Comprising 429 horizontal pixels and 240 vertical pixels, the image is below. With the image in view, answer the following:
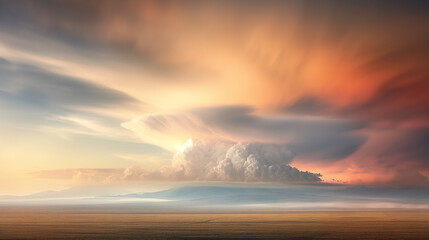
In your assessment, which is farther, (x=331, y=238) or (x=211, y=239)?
(x=331, y=238)

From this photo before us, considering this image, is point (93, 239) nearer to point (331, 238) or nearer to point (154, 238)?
point (154, 238)

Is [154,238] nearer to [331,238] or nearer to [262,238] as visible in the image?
[262,238]

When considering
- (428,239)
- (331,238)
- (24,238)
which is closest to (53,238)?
(24,238)

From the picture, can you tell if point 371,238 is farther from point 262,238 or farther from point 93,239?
point 93,239

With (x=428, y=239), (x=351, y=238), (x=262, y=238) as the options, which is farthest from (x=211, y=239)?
(x=428, y=239)

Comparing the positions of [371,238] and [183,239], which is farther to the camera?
[371,238]

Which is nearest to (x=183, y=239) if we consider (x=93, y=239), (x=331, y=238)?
(x=93, y=239)

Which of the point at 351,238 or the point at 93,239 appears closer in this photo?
the point at 93,239
